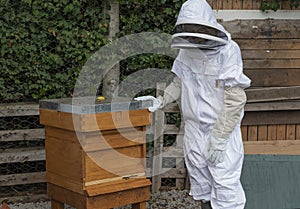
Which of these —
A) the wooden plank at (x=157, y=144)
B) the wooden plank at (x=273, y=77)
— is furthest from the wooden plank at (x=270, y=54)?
the wooden plank at (x=157, y=144)

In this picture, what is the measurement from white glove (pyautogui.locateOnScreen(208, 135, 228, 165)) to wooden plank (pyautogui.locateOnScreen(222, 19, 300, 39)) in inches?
90.4

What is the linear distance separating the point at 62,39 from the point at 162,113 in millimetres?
1108

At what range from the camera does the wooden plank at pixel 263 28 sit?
531 cm

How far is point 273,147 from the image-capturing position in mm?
5379

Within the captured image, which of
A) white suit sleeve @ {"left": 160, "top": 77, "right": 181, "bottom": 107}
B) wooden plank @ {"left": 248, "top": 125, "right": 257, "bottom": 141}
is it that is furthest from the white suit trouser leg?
wooden plank @ {"left": 248, "top": 125, "right": 257, "bottom": 141}

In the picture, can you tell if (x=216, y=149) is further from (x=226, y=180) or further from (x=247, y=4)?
(x=247, y=4)

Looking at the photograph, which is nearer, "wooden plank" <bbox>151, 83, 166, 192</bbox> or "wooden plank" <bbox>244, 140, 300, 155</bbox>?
"wooden plank" <bbox>151, 83, 166, 192</bbox>

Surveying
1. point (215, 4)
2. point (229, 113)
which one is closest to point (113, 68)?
point (215, 4)

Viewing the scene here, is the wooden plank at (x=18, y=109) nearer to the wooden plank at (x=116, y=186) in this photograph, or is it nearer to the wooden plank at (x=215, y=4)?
the wooden plank at (x=116, y=186)

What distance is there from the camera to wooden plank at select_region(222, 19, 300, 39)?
531cm

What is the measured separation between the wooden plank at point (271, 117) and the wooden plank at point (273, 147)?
18 cm

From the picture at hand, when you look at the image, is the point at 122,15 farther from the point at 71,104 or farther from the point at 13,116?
the point at 71,104

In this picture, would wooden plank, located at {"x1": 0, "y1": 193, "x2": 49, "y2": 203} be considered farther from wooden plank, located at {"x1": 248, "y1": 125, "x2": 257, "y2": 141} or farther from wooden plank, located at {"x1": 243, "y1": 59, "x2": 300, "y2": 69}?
wooden plank, located at {"x1": 243, "y1": 59, "x2": 300, "y2": 69}

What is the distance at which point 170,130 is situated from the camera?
5305 millimetres
